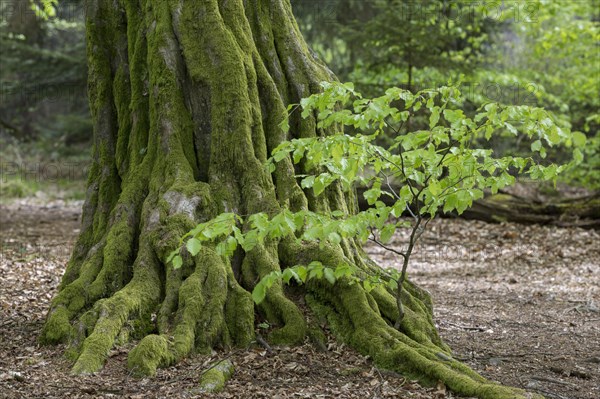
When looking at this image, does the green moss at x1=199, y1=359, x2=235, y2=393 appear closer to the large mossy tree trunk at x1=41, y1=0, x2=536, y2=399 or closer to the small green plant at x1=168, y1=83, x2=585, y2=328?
the large mossy tree trunk at x1=41, y1=0, x2=536, y2=399

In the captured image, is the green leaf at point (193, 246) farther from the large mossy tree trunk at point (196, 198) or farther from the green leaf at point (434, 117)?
the green leaf at point (434, 117)

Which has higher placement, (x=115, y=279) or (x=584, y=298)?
(x=115, y=279)

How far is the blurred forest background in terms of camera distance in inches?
515

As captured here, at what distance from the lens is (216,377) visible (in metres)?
3.87

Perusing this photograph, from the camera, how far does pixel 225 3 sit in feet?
17.9

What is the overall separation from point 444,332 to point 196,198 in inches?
100

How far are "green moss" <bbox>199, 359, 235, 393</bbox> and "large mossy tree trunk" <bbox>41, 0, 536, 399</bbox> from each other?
301mm

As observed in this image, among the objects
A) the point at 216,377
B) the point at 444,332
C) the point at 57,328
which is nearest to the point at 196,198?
the point at 57,328

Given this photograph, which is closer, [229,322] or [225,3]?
[229,322]

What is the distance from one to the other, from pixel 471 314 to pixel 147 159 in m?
3.58

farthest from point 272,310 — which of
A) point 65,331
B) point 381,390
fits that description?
point 65,331

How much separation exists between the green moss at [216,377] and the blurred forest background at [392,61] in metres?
7.52

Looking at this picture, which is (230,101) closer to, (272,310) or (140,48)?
(140,48)

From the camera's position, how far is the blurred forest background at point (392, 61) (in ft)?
42.9
